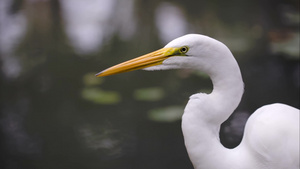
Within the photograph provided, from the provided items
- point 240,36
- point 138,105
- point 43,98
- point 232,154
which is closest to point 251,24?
point 240,36

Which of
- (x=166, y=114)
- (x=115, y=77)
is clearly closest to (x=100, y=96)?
(x=115, y=77)

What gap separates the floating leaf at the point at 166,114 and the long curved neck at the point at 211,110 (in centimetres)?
104

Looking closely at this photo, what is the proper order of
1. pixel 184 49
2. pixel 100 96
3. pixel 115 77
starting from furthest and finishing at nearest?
pixel 115 77 → pixel 100 96 → pixel 184 49

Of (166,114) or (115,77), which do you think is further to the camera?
(115,77)

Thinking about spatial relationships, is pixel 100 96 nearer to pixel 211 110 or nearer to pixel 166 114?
pixel 166 114

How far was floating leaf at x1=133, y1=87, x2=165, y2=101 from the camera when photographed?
103 inches

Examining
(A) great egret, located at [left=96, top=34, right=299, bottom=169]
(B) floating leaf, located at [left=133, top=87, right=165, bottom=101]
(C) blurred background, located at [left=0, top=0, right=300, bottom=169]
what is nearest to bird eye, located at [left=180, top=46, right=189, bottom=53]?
(A) great egret, located at [left=96, top=34, right=299, bottom=169]

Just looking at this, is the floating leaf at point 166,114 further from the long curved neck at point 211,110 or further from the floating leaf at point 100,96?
the long curved neck at point 211,110

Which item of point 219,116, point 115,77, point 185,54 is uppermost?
point 115,77

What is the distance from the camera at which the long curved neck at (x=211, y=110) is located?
1279 mm

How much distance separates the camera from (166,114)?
244cm

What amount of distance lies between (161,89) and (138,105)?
0.74ft

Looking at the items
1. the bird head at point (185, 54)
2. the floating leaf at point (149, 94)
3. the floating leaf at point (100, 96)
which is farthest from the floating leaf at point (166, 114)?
the bird head at point (185, 54)

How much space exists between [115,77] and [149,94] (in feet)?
1.09
